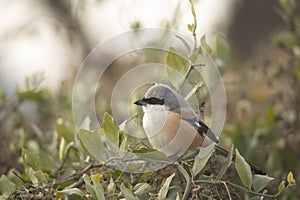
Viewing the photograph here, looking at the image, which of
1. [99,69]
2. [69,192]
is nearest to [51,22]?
[99,69]

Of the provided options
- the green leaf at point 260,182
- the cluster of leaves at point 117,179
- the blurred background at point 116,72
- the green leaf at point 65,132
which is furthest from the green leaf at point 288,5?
the green leaf at point 260,182

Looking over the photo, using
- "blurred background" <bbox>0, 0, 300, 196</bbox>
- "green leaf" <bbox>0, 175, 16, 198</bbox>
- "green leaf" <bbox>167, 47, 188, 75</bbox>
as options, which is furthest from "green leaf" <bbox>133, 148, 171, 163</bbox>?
"blurred background" <bbox>0, 0, 300, 196</bbox>

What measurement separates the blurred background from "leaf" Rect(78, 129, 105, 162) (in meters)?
1.06

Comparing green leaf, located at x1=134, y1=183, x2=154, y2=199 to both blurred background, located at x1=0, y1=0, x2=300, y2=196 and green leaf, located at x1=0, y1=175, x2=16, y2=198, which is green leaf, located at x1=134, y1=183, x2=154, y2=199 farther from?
blurred background, located at x1=0, y1=0, x2=300, y2=196

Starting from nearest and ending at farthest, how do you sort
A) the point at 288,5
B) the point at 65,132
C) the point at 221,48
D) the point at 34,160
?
the point at 34,160, the point at 65,132, the point at 221,48, the point at 288,5

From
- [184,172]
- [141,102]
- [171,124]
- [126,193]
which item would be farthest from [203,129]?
[126,193]

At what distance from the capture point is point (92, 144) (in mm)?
2857

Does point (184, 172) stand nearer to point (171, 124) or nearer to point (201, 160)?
point (201, 160)

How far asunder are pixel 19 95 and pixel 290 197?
180 centimetres

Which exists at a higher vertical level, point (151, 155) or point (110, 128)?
point (110, 128)

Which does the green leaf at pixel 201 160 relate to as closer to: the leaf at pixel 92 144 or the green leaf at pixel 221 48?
the leaf at pixel 92 144

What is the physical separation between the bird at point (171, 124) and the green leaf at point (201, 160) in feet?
1.18

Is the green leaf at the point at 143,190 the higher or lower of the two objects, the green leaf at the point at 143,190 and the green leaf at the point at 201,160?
the lower

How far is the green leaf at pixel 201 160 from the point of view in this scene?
2682 mm
